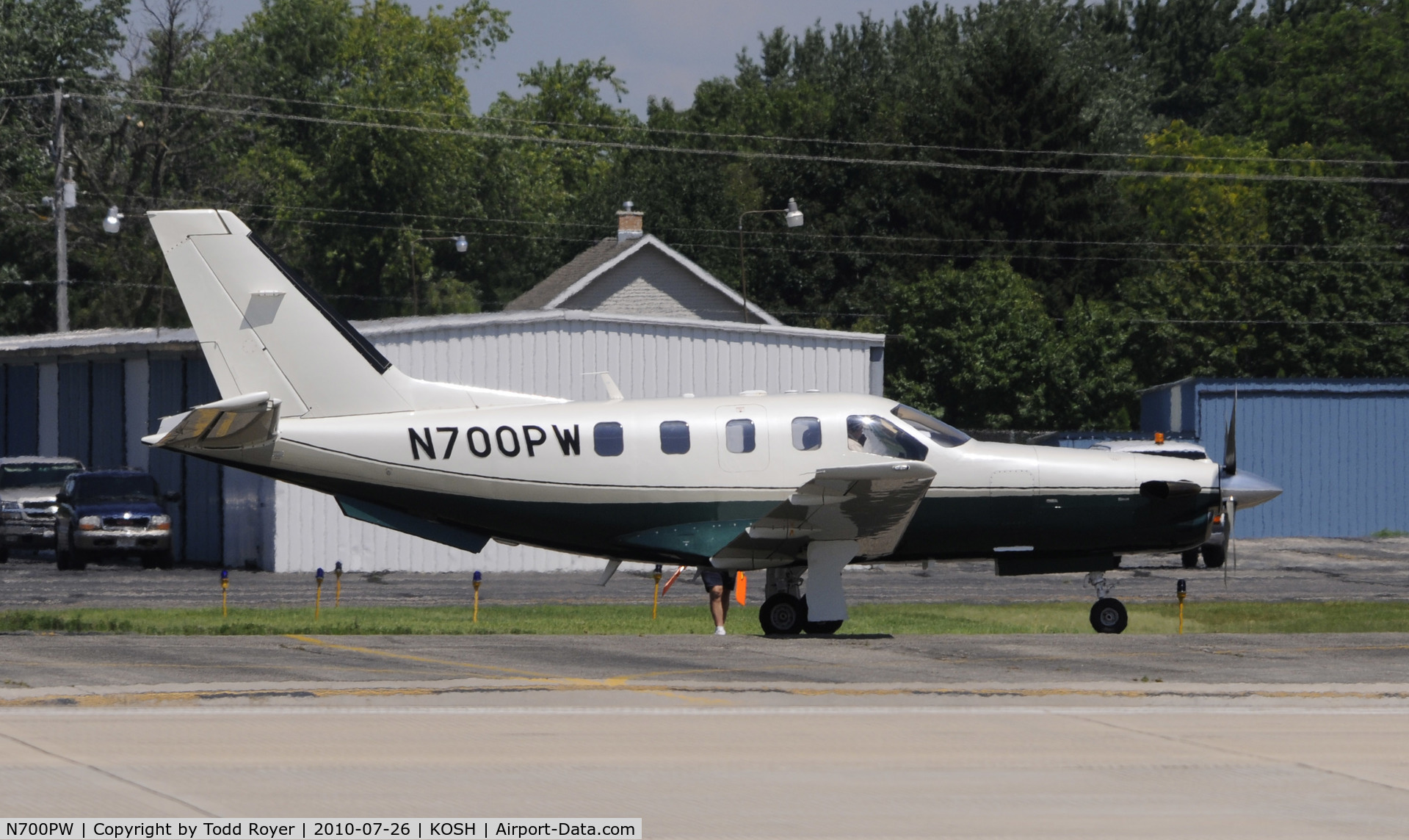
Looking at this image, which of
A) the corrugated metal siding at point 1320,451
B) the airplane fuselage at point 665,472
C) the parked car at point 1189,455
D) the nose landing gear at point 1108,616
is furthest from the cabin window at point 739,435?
the corrugated metal siding at point 1320,451

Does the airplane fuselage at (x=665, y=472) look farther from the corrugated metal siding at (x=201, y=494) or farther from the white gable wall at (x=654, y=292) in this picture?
the white gable wall at (x=654, y=292)

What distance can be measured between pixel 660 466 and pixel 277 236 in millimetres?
73800

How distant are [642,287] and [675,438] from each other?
43408mm

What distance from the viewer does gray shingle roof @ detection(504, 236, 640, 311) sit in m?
60.5

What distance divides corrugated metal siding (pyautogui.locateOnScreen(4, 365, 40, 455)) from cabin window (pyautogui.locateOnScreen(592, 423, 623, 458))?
2983 cm

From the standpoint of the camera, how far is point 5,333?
71.2 m

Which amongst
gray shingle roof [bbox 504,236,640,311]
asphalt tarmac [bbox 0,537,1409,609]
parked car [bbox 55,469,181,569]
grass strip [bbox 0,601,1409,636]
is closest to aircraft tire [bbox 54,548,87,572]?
parked car [bbox 55,469,181,569]

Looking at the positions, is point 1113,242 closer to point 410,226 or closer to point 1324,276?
point 1324,276

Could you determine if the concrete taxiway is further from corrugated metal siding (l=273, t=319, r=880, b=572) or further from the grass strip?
corrugated metal siding (l=273, t=319, r=880, b=572)

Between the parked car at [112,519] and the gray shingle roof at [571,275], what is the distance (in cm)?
2601

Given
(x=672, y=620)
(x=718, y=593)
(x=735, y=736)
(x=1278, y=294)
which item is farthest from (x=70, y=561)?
(x=1278, y=294)

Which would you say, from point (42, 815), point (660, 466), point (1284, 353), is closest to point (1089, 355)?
point (1284, 353)

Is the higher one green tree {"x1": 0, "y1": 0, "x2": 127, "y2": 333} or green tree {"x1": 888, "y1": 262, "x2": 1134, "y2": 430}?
green tree {"x1": 0, "y1": 0, "x2": 127, "y2": 333}

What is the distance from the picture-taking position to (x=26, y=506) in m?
36.4
